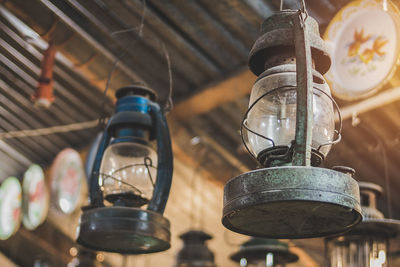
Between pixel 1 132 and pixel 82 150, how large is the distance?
1.12m

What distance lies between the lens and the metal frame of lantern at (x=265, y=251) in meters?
4.20

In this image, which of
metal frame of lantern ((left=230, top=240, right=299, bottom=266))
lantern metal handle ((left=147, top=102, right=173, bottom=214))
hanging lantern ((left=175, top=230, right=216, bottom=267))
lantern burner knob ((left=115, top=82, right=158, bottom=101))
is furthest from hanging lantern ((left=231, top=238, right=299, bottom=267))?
lantern metal handle ((left=147, top=102, right=173, bottom=214))

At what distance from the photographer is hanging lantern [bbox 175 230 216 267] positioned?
4.91m

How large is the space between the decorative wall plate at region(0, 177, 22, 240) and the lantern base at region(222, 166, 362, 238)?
6593 mm

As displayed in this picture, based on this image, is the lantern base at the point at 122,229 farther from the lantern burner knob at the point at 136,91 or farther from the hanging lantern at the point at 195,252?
the hanging lantern at the point at 195,252

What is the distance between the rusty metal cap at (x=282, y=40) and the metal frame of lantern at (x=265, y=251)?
2605 mm

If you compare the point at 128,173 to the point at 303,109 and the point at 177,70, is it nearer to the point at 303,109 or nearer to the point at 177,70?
the point at 303,109

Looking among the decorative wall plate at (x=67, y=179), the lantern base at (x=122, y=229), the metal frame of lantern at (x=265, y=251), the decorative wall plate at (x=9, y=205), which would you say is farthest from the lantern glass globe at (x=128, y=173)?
the decorative wall plate at (x=9, y=205)

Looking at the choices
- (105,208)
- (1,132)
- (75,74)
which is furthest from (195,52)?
(105,208)

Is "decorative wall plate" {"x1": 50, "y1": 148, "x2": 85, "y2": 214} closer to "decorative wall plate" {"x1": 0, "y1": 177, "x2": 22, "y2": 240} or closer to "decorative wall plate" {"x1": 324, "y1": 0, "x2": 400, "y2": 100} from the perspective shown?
"decorative wall plate" {"x1": 0, "y1": 177, "x2": 22, "y2": 240}

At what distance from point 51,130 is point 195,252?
287cm

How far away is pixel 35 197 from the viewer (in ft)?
24.5

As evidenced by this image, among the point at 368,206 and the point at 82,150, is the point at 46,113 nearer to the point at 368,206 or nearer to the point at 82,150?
the point at 82,150

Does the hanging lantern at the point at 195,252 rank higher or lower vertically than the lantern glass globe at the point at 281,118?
higher
